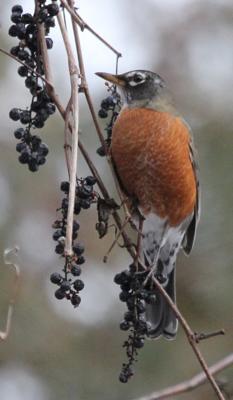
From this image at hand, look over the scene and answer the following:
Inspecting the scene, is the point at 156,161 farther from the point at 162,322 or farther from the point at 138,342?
the point at 138,342

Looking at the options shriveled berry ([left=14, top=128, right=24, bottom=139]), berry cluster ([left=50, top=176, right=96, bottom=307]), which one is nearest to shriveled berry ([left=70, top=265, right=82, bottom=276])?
berry cluster ([left=50, top=176, right=96, bottom=307])

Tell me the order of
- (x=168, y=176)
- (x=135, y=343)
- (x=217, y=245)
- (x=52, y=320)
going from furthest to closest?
(x=52, y=320), (x=217, y=245), (x=168, y=176), (x=135, y=343)

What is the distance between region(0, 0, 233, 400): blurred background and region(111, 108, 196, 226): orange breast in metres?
0.43

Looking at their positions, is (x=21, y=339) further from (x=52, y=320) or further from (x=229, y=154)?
(x=229, y=154)

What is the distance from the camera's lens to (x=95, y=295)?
4.62m

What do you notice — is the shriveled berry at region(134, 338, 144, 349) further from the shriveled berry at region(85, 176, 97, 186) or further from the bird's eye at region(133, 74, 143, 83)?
the bird's eye at region(133, 74, 143, 83)

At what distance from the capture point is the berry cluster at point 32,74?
7.04 ft

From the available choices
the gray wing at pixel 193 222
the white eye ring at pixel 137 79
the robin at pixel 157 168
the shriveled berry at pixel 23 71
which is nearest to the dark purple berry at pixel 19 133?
the shriveled berry at pixel 23 71

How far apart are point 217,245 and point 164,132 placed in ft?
2.40

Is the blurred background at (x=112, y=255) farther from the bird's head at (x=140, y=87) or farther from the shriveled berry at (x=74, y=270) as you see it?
the shriveled berry at (x=74, y=270)

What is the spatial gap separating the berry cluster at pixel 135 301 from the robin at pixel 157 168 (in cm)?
72

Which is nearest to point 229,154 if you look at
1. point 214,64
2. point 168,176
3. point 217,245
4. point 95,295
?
point 217,245

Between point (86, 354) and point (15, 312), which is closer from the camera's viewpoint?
point (15, 312)

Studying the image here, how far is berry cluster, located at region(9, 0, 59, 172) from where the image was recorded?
7.04 feet
